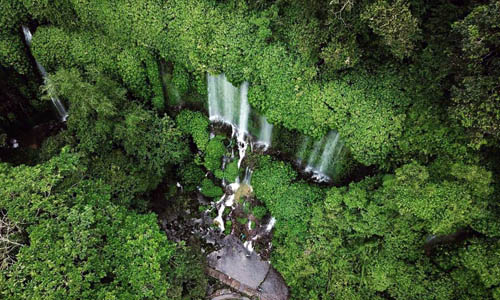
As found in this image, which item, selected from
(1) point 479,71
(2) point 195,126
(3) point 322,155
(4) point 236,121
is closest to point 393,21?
(1) point 479,71

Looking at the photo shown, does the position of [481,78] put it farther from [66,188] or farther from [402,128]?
[66,188]

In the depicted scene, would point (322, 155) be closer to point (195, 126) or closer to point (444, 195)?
point (444, 195)

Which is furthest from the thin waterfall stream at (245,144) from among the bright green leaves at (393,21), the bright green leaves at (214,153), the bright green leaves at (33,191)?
the bright green leaves at (33,191)

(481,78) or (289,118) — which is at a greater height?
(481,78)

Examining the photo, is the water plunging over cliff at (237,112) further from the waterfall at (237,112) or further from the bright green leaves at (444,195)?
the bright green leaves at (444,195)

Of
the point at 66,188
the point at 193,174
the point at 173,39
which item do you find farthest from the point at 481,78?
the point at 66,188

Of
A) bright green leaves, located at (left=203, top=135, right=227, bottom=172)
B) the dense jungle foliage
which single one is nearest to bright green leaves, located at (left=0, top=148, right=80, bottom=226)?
the dense jungle foliage

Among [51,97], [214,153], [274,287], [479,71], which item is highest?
[479,71]
